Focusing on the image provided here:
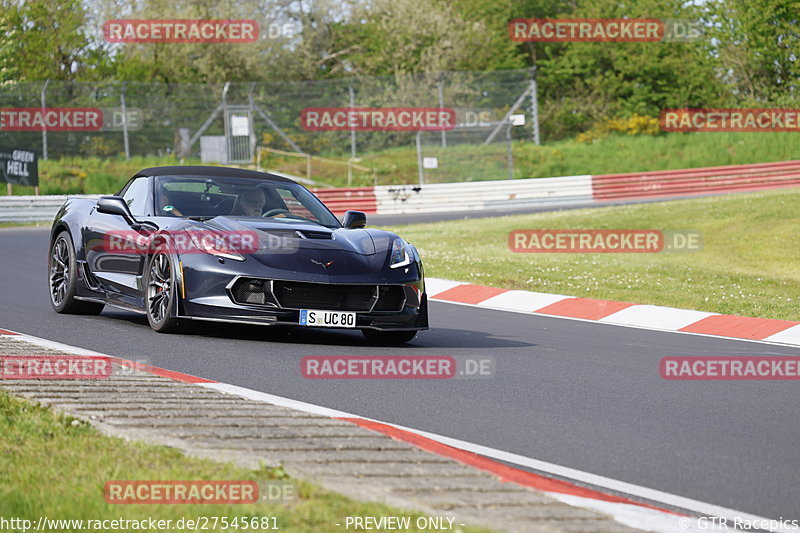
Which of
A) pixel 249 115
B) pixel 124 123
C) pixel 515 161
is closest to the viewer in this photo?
pixel 124 123

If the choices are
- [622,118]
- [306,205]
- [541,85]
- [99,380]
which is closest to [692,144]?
[622,118]

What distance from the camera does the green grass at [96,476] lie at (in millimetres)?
3738

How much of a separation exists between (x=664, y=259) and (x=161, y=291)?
11.8m

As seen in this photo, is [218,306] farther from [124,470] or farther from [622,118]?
[622,118]

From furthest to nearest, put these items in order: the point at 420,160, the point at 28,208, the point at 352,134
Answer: the point at 352,134
the point at 420,160
the point at 28,208

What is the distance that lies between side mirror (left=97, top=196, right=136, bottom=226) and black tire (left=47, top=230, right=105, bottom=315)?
96 cm

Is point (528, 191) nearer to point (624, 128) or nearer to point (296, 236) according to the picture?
point (624, 128)

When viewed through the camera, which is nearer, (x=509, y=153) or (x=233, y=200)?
(x=233, y=200)

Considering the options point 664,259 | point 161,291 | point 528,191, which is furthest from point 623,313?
point 528,191

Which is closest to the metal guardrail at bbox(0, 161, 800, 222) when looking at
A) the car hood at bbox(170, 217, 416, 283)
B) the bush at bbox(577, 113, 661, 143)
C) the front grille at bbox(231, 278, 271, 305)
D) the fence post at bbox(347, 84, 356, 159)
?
the fence post at bbox(347, 84, 356, 159)

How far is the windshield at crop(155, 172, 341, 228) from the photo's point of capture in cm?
966

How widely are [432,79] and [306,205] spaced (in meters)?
28.7

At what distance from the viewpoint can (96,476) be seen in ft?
13.8

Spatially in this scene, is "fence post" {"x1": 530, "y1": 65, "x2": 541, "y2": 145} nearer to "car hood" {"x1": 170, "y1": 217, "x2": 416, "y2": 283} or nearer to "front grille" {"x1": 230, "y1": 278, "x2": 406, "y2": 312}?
"car hood" {"x1": 170, "y1": 217, "x2": 416, "y2": 283}
